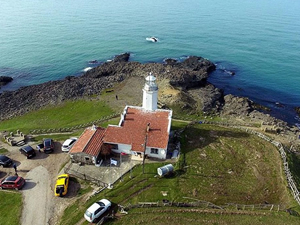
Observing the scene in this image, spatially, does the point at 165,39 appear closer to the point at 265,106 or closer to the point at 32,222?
the point at 265,106

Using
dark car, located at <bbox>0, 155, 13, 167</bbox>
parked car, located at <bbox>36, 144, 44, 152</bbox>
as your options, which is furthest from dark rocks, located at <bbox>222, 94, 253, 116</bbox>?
dark car, located at <bbox>0, 155, 13, 167</bbox>

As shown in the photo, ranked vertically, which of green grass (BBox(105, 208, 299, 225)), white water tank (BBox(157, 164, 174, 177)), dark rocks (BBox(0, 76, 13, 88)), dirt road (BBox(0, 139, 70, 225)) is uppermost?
white water tank (BBox(157, 164, 174, 177))

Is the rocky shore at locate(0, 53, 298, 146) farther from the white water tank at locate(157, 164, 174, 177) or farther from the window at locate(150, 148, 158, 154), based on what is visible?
the white water tank at locate(157, 164, 174, 177)

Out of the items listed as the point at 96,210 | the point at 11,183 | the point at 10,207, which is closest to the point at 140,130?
the point at 96,210

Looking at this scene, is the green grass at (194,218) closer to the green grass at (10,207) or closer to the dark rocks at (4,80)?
the green grass at (10,207)

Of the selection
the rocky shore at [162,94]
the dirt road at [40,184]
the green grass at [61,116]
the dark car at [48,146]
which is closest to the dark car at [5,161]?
the dirt road at [40,184]
